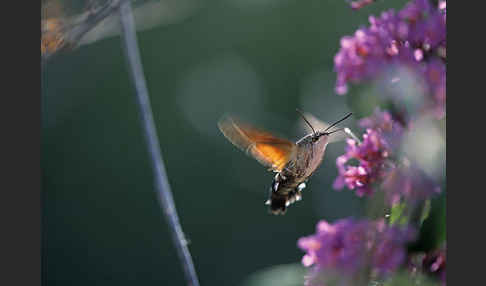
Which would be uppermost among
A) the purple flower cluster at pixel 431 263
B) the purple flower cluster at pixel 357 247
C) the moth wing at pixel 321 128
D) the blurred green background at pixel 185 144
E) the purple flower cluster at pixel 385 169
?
the blurred green background at pixel 185 144

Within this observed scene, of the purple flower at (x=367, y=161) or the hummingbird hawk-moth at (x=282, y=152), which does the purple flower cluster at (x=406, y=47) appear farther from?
the hummingbird hawk-moth at (x=282, y=152)

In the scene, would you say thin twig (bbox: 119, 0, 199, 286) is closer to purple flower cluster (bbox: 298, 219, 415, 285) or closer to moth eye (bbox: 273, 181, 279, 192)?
purple flower cluster (bbox: 298, 219, 415, 285)

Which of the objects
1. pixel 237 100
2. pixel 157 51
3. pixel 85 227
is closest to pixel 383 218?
pixel 237 100

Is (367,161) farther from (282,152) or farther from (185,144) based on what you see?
(185,144)

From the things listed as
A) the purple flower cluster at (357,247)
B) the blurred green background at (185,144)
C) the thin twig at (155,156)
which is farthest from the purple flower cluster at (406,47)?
the blurred green background at (185,144)

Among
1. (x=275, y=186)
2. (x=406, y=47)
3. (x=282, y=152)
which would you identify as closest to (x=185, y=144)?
(x=275, y=186)

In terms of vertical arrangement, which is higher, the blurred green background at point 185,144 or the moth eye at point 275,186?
the blurred green background at point 185,144

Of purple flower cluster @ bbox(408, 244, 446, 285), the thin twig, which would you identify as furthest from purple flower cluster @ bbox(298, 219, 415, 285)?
the thin twig
